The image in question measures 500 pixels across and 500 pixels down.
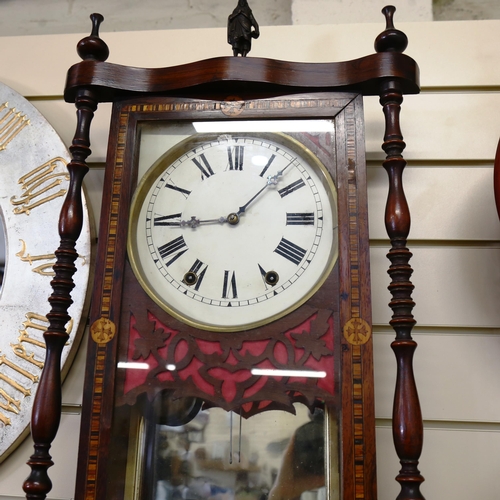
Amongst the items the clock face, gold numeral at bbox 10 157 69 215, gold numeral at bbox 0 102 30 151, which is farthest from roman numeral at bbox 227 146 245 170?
gold numeral at bbox 0 102 30 151

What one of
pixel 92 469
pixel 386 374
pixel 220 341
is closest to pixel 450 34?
pixel 386 374

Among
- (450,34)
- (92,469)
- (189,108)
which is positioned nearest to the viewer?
(92,469)

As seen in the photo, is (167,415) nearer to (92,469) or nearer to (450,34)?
(92,469)

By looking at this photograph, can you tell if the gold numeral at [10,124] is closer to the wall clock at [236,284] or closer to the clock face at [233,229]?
the wall clock at [236,284]

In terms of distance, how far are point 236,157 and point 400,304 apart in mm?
363

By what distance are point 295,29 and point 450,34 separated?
31 centimetres

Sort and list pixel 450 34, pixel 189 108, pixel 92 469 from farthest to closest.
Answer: pixel 450 34
pixel 189 108
pixel 92 469

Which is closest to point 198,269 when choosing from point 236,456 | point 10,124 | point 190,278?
point 190,278

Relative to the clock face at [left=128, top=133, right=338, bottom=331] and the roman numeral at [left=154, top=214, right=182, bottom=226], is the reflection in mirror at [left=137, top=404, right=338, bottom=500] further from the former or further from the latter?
the roman numeral at [left=154, top=214, right=182, bottom=226]

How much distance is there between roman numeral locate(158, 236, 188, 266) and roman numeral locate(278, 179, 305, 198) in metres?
0.18

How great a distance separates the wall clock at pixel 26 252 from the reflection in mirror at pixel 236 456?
0.31m

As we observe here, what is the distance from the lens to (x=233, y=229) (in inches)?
39.6

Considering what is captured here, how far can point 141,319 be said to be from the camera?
37.7 inches

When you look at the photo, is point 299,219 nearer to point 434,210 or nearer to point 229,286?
point 229,286
